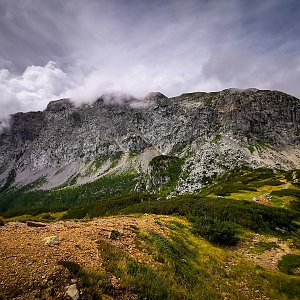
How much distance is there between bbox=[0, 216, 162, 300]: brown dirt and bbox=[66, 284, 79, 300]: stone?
192 mm

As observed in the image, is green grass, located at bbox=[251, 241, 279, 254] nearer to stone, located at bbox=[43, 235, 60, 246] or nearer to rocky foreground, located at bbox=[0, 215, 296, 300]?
rocky foreground, located at bbox=[0, 215, 296, 300]

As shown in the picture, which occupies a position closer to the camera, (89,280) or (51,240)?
(89,280)

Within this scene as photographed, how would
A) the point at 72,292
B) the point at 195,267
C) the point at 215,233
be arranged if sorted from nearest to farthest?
the point at 72,292, the point at 195,267, the point at 215,233

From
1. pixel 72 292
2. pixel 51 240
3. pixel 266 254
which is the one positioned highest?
pixel 51 240

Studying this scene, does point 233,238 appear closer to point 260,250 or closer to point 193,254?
point 260,250

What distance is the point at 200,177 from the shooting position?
169125mm

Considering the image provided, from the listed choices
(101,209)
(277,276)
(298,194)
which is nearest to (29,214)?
(101,209)

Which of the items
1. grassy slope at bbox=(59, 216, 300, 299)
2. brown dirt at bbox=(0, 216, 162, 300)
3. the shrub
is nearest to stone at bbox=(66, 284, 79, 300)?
brown dirt at bbox=(0, 216, 162, 300)

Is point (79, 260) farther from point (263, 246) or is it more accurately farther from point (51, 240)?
point (263, 246)

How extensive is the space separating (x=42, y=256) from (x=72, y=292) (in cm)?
272

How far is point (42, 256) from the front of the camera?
1269 centimetres

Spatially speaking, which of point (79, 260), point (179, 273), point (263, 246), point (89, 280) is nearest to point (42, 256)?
point (79, 260)

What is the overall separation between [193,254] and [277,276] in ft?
19.1

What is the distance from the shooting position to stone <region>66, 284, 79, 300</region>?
34.9ft
